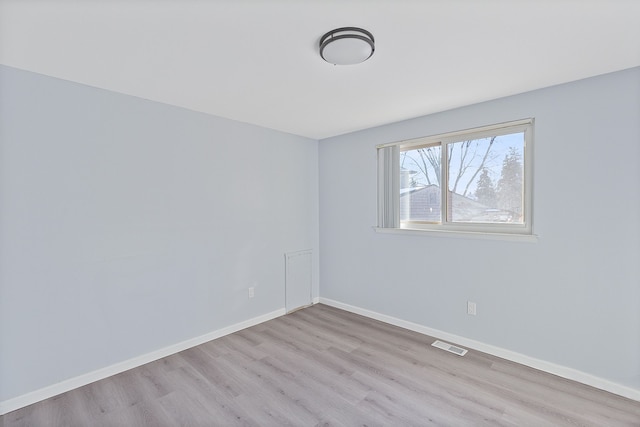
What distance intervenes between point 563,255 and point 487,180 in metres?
0.89

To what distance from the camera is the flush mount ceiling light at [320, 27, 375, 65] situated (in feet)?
5.39

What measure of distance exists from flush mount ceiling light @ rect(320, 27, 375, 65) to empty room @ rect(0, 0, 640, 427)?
18 mm

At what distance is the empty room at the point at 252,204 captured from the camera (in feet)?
5.65

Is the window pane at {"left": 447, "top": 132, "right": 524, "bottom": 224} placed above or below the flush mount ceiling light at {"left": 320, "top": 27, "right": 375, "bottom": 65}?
below

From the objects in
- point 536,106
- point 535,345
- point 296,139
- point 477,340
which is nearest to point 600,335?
point 535,345

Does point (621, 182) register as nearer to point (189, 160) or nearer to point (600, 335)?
point (600, 335)

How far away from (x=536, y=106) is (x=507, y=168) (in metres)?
0.55

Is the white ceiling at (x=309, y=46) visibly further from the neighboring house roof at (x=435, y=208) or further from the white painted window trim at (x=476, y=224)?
the neighboring house roof at (x=435, y=208)

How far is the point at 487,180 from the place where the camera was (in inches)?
114

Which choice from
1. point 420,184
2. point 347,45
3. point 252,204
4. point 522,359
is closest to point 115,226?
point 252,204

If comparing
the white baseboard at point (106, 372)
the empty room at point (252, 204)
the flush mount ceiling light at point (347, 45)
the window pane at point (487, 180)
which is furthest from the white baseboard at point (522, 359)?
the flush mount ceiling light at point (347, 45)

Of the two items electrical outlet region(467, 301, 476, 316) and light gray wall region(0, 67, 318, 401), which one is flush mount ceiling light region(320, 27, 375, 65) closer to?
light gray wall region(0, 67, 318, 401)

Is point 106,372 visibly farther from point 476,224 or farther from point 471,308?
point 476,224

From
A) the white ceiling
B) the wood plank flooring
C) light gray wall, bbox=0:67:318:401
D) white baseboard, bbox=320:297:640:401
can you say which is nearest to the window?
the white ceiling
